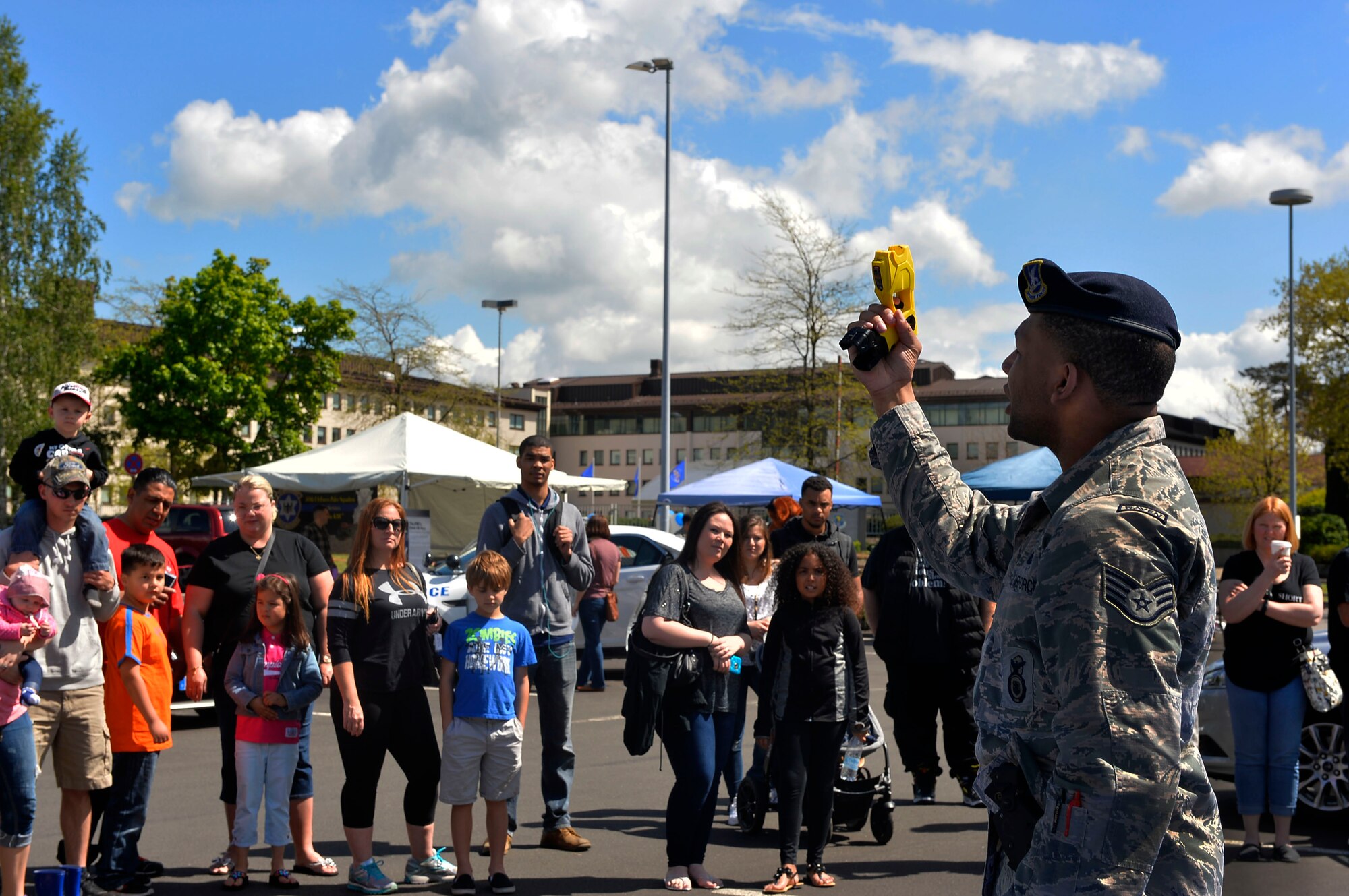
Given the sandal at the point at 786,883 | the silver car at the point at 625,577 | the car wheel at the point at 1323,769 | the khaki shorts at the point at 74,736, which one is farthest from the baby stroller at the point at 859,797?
the silver car at the point at 625,577

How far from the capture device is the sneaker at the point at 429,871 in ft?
20.6

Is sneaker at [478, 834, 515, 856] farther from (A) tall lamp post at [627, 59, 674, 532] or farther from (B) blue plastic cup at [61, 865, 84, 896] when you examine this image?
(A) tall lamp post at [627, 59, 674, 532]

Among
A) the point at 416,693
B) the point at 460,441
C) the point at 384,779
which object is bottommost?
the point at 384,779

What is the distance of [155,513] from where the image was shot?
23.0 ft

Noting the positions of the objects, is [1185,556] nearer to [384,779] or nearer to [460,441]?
[384,779]

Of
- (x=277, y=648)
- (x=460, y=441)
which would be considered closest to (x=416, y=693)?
(x=277, y=648)

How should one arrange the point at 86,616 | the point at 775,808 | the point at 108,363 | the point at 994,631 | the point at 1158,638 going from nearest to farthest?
1. the point at 1158,638
2. the point at 994,631
3. the point at 86,616
4. the point at 775,808
5. the point at 108,363

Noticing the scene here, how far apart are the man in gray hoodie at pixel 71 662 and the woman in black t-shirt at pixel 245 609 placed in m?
0.70

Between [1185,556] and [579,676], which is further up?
[1185,556]

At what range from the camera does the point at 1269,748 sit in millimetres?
6723

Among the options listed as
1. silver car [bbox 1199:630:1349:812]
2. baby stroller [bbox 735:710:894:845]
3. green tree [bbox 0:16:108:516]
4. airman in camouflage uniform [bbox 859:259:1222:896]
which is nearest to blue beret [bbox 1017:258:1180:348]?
airman in camouflage uniform [bbox 859:259:1222:896]

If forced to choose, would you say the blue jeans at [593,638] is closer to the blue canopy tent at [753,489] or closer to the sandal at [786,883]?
the blue canopy tent at [753,489]

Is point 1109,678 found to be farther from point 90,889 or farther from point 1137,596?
point 90,889

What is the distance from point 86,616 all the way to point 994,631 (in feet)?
15.9
